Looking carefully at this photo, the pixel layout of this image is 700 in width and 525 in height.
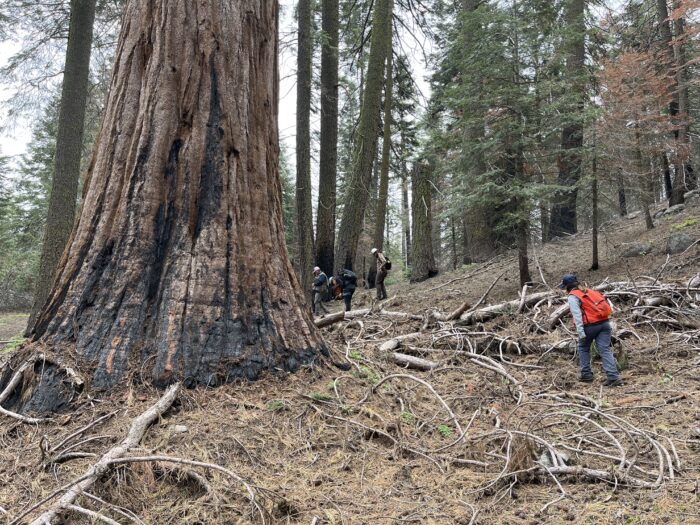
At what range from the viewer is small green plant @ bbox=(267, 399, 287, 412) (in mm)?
3189

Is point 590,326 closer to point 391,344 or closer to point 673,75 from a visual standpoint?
point 391,344

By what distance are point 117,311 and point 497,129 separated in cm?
822

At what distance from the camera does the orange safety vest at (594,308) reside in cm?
543

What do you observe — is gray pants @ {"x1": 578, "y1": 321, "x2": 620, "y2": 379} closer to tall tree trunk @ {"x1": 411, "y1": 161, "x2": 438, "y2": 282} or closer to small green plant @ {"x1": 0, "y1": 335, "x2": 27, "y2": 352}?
small green plant @ {"x1": 0, "y1": 335, "x2": 27, "y2": 352}

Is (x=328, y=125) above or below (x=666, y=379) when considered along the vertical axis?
above

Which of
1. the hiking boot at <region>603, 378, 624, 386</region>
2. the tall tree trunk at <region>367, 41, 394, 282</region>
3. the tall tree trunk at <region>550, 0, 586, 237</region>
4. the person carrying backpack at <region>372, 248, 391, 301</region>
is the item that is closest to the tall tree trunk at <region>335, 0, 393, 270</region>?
the tall tree trunk at <region>367, 41, 394, 282</region>

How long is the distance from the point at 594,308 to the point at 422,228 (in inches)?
405

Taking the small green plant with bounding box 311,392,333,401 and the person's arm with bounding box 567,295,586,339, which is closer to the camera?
the small green plant with bounding box 311,392,333,401

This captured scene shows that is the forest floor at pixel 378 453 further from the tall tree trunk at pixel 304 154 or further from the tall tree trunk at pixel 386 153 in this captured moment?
the tall tree trunk at pixel 386 153

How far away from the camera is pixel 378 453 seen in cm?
301

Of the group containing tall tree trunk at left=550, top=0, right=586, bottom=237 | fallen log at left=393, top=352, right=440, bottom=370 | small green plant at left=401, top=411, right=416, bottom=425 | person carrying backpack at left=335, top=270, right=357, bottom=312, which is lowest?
small green plant at left=401, top=411, right=416, bottom=425

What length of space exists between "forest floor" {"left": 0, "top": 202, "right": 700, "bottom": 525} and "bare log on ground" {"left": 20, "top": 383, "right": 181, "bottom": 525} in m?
0.07

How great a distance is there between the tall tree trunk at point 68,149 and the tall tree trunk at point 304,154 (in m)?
4.59

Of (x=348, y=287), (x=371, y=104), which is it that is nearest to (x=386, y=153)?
(x=371, y=104)
